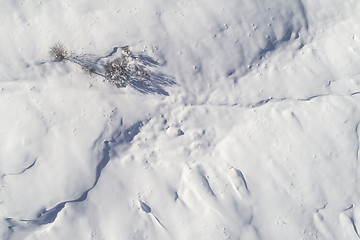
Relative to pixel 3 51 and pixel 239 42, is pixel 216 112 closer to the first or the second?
pixel 239 42

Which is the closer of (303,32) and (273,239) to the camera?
(273,239)

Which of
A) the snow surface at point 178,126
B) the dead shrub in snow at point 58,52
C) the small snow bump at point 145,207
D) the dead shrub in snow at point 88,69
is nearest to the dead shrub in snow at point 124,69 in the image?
the snow surface at point 178,126

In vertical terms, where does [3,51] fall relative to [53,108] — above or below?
above

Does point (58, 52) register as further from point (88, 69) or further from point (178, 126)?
point (178, 126)

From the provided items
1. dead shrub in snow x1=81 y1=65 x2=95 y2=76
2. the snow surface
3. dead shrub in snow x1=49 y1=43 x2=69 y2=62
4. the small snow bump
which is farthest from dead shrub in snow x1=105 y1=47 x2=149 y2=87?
the small snow bump

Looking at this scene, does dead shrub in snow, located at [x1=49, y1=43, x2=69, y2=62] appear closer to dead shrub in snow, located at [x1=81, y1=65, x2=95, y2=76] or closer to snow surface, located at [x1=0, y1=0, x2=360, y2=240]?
snow surface, located at [x1=0, y1=0, x2=360, y2=240]

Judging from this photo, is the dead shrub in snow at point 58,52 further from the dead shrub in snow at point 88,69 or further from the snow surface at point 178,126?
the dead shrub in snow at point 88,69

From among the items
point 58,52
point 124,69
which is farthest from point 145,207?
point 58,52

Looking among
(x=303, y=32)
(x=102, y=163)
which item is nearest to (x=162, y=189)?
(x=102, y=163)
